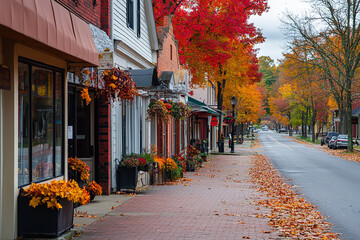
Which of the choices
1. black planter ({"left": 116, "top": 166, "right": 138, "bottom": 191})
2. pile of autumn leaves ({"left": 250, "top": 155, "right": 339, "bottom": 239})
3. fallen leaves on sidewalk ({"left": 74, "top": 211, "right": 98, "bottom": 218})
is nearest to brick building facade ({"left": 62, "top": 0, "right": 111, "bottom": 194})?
black planter ({"left": 116, "top": 166, "right": 138, "bottom": 191})

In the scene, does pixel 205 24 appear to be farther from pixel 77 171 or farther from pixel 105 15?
pixel 77 171

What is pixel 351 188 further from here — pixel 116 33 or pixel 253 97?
pixel 253 97

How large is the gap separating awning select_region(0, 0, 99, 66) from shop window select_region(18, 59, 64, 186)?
1.48 feet

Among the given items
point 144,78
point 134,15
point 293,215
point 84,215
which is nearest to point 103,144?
point 144,78

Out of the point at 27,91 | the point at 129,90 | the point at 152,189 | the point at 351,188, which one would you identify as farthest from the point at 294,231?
the point at 351,188

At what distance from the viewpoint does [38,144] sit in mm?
7941

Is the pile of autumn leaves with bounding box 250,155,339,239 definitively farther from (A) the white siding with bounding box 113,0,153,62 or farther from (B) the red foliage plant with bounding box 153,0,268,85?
(B) the red foliage plant with bounding box 153,0,268,85

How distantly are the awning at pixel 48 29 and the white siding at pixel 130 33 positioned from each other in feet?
16.1

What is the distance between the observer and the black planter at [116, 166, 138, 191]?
13312 millimetres

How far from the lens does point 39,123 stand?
7992mm

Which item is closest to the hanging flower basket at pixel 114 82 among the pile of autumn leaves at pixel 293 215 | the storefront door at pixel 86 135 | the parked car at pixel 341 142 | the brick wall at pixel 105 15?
the storefront door at pixel 86 135

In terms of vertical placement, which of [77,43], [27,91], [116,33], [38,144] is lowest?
[38,144]

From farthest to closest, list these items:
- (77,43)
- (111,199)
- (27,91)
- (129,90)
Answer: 1. (111,199)
2. (129,90)
3. (77,43)
4. (27,91)

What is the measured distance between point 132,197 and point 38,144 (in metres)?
5.10
